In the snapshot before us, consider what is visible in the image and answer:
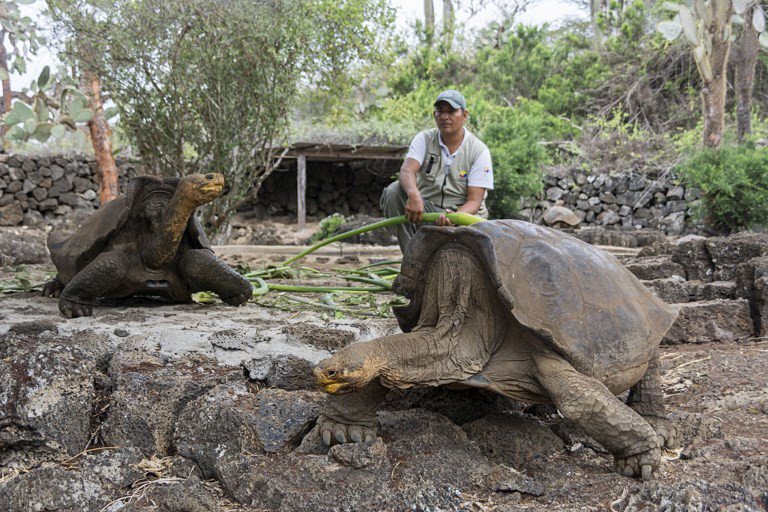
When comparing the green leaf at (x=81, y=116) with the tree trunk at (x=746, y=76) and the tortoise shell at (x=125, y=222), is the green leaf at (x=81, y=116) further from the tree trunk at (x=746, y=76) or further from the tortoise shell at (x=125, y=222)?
the tree trunk at (x=746, y=76)

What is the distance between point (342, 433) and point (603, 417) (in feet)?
2.64

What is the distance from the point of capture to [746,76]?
15.1m

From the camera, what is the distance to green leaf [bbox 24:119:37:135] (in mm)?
7449

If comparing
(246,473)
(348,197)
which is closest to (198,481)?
(246,473)

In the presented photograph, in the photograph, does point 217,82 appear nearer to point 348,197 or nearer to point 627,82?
point 348,197

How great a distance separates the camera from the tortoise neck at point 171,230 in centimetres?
341

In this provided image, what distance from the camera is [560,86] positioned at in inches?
769

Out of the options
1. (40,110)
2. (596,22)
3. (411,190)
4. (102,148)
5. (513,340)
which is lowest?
(513,340)

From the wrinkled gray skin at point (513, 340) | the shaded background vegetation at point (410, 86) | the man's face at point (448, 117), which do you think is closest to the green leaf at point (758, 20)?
the shaded background vegetation at point (410, 86)

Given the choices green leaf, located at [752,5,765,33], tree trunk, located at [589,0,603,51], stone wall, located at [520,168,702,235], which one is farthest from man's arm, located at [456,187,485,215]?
tree trunk, located at [589,0,603,51]

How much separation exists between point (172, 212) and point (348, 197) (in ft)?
48.4

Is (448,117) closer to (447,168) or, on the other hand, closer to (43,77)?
→ (447,168)

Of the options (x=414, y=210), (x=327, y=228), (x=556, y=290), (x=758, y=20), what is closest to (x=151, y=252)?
(x=414, y=210)

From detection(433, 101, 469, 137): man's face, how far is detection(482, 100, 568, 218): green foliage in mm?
8183
